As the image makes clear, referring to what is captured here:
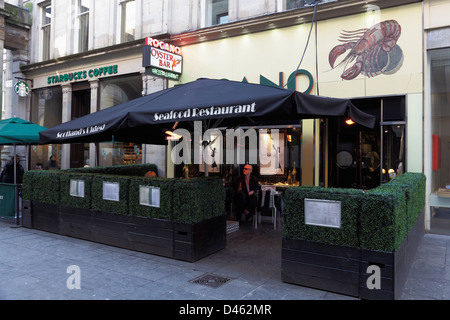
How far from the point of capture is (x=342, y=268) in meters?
4.26

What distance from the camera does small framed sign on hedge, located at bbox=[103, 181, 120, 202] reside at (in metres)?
6.48

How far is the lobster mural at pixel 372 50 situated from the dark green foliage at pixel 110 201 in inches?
246

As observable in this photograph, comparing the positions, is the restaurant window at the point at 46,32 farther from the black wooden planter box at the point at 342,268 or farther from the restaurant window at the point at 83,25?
the black wooden planter box at the point at 342,268

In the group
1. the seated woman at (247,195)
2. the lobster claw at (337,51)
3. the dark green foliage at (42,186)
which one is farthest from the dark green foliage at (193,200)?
the lobster claw at (337,51)

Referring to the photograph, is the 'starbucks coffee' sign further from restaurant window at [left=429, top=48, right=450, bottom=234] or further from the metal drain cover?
restaurant window at [left=429, top=48, right=450, bottom=234]

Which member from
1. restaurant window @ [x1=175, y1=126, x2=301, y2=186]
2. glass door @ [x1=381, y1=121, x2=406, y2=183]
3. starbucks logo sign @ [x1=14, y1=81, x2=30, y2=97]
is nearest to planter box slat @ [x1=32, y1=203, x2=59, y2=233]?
restaurant window @ [x1=175, y1=126, x2=301, y2=186]

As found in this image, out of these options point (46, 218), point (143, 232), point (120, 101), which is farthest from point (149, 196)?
point (120, 101)

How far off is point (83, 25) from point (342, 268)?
1568cm

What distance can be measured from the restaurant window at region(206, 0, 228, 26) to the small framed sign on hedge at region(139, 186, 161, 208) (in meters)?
7.63

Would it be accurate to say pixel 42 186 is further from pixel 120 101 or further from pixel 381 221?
pixel 381 221

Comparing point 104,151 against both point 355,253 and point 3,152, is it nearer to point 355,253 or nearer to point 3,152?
point 3,152
